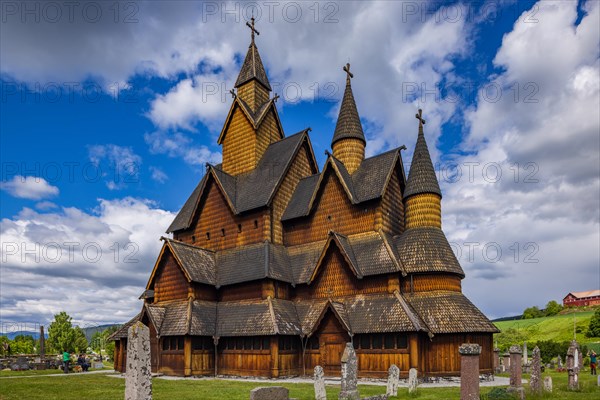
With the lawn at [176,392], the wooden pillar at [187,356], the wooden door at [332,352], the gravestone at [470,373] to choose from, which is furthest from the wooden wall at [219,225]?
the gravestone at [470,373]

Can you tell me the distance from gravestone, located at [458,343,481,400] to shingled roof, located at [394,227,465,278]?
16.1 metres

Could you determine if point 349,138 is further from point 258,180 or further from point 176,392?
point 176,392

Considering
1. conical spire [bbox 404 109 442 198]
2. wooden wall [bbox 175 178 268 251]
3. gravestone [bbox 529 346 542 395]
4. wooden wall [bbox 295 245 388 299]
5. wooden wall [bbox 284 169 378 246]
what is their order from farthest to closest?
1. wooden wall [bbox 175 178 268 251]
2. wooden wall [bbox 284 169 378 246]
3. conical spire [bbox 404 109 442 198]
4. wooden wall [bbox 295 245 388 299]
5. gravestone [bbox 529 346 542 395]

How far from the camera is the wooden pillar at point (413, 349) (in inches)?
975

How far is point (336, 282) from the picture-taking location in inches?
1170

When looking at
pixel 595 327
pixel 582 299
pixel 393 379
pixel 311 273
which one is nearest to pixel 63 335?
pixel 311 273

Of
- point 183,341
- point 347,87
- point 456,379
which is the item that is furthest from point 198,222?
point 456,379

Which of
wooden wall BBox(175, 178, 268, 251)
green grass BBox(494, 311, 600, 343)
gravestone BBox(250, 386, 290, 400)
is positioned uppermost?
wooden wall BBox(175, 178, 268, 251)

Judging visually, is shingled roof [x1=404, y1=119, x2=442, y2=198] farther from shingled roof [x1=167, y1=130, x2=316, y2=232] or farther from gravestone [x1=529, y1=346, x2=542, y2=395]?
gravestone [x1=529, y1=346, x2=542, y2=395]

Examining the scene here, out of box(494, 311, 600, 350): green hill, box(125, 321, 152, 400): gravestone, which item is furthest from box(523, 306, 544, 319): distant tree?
box(125, 321, 152, 400): gravestone

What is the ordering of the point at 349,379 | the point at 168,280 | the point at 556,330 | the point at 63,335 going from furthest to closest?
the point at 556,330, the point at 63,335, the point at 168,280, the point at 349,379

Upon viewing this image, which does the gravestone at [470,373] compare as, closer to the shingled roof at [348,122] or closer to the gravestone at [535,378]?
the gravestone at [535,378]

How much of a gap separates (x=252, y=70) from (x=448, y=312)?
84.2 feet

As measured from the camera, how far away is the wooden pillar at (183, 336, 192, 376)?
2897cm
